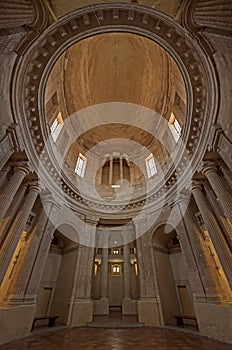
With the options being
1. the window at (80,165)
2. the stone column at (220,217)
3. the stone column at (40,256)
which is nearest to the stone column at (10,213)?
the stone column at (40,256)

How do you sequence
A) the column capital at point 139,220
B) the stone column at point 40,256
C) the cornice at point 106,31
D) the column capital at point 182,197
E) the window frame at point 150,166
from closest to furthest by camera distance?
the cornice at point 106,31 < the stone column at point 40,256 < the column capital at point 182,197 < the column capital at point 139,220 < the window frame at point 150,166

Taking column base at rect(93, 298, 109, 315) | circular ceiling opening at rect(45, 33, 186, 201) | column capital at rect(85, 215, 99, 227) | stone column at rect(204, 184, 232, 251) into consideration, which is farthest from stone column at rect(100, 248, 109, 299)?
stone column at rect(204, 184, 232, 251)

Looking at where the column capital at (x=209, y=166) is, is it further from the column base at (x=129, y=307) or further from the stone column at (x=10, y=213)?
the column base at (x=129, y=307)

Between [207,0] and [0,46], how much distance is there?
5444mm

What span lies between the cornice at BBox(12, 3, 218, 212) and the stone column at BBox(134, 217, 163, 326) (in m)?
5.68

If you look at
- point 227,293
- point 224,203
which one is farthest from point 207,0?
point 227,293

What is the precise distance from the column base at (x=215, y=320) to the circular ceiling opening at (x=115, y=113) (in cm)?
755

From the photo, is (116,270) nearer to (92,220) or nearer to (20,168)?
(92,220)

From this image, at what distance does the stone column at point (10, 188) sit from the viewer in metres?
6.58

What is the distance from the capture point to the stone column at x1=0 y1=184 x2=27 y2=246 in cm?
718

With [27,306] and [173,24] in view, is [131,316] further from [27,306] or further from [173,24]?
→ [173,24]

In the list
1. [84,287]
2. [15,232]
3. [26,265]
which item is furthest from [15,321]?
[84,287]

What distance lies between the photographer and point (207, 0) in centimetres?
464

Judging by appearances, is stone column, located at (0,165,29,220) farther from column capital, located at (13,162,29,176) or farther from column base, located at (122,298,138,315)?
column base, located at (122,298,138,315)
